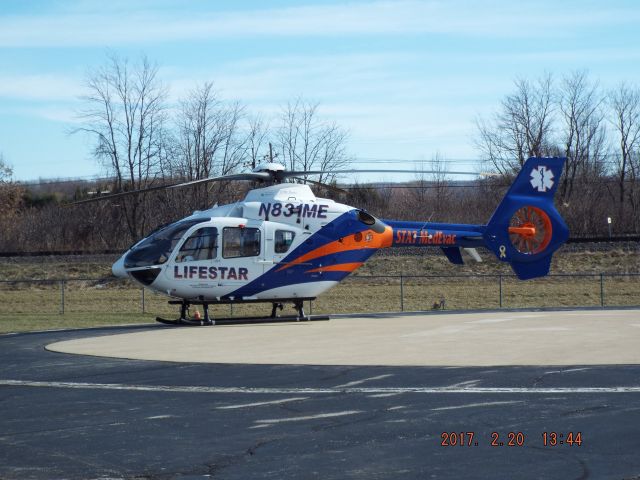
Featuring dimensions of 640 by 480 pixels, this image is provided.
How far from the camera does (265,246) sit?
23578 mm

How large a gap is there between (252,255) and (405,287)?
54.6ft

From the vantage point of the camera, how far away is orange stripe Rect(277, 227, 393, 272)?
944 inches

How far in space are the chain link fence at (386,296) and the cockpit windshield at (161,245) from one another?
9.17 meters

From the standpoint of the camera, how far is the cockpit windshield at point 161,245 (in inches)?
906

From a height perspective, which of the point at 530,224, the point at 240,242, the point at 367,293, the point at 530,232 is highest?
the point at 530,224

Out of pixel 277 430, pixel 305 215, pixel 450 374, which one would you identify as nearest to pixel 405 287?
pixel 305 215

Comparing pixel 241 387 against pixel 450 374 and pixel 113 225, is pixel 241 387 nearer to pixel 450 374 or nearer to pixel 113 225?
pixel 450 374

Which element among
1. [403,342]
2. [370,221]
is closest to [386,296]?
[370,221]

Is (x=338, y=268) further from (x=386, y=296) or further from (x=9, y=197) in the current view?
(x=9, y=197)

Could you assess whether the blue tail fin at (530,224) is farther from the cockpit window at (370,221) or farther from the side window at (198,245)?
the side window at (198,245)

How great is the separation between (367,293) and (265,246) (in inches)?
568

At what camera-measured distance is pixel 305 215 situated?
78.4 feet

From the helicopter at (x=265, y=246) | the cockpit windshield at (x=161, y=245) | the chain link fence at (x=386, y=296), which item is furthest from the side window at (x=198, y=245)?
the chain link fence at (x=386, y=296)

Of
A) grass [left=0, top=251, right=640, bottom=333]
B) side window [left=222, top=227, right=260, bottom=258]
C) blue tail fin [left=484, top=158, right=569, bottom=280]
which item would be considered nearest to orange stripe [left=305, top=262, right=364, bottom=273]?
side window [left=222, top=227, right=260, bottom=258]
